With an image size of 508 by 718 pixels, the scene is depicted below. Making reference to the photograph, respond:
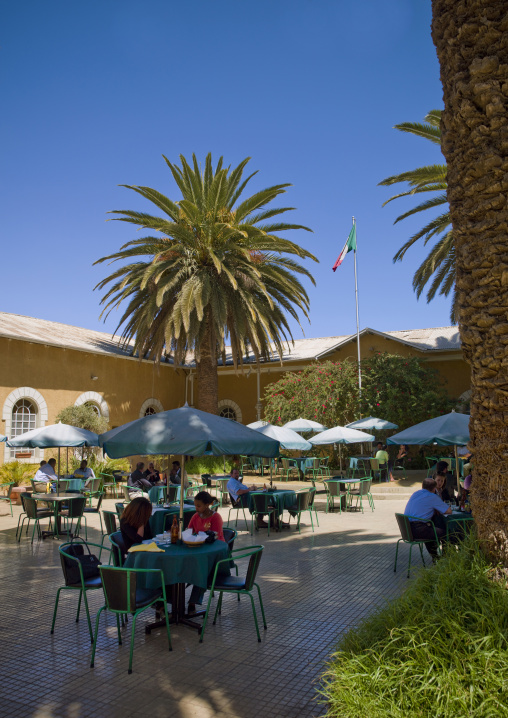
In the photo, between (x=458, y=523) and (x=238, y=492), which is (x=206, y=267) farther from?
(x=458, y=523)

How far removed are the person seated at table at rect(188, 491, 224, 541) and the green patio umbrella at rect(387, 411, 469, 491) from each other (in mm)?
5621

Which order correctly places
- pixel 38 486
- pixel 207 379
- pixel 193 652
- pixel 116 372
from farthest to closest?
pixel 116 372
pixel 207 379
pixel 38 486
pixel 193 652

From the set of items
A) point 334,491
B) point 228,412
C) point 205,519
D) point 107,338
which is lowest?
point 334,491

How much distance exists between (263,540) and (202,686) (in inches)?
235

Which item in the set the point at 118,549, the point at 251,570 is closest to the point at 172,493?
the point at 118,549

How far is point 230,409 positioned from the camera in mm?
29156

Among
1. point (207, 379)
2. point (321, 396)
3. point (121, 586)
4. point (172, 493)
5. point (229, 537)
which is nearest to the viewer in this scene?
point (121, 586)

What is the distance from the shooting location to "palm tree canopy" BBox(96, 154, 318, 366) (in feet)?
65.0

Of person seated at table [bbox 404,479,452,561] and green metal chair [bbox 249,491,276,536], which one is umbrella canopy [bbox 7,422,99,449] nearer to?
green metal chair [bbox 249,491,276,536]

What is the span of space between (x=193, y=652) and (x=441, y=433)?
23.2ft

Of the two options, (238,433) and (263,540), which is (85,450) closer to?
(263,540)

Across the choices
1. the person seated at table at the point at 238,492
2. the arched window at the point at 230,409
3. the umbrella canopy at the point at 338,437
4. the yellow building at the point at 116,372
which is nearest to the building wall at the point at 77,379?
the yellow building at the point at 116,372

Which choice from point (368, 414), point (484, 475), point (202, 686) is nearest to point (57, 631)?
point (202, 686)

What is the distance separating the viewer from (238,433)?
22.1 ft
